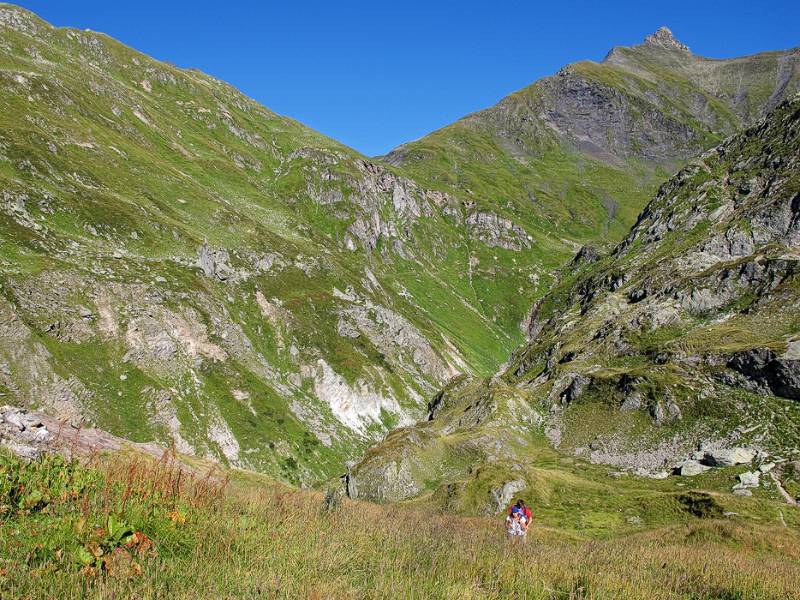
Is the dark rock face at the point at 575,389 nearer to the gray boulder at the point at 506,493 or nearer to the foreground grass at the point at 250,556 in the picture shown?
the gray boulder at the point at 506,493

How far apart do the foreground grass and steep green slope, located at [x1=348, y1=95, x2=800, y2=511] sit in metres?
31.3

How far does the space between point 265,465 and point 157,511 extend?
72905mm

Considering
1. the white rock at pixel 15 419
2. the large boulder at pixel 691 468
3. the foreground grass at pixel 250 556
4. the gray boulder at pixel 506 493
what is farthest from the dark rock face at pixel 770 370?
the white rock at pixel 15 419

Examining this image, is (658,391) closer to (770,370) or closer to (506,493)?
(770,370)

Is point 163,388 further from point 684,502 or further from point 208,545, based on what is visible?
point 208,545

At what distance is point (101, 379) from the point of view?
6912 centimetres

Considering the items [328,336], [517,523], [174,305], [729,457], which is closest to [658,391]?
[729,457]

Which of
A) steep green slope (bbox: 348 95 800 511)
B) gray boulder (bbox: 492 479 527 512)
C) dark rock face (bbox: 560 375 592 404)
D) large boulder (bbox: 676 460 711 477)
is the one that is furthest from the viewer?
dark rock face (bbox: 560 375 592 404)

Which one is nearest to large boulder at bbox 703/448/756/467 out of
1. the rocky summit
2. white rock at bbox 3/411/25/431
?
the rocky summit

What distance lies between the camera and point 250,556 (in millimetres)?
8102

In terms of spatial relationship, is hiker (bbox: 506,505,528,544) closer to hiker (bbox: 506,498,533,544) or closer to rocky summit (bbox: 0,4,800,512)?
hiker (bbox: 506,498,533,544)

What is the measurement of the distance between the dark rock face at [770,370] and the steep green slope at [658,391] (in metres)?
0.14

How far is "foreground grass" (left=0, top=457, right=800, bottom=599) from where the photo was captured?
6.66m

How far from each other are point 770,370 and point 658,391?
12.1 meters
